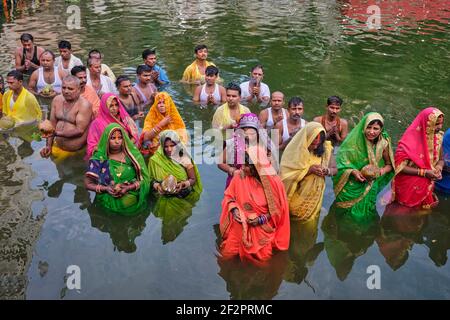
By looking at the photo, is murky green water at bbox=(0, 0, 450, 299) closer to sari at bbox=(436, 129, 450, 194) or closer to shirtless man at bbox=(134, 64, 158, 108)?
sari at bbox=(436, 129, 450, 194)

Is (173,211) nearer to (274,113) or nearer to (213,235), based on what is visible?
(213,235)

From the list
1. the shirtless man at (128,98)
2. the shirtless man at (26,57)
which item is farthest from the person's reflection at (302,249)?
the shirtless man at (26,57)

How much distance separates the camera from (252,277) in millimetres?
4762

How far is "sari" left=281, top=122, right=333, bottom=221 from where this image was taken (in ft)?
17.1

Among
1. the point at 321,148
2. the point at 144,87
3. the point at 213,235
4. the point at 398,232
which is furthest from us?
the point at 144,87

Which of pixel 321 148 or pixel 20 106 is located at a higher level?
pixel 321 148

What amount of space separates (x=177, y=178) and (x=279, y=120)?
244 cm

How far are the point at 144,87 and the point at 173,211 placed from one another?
4047mm

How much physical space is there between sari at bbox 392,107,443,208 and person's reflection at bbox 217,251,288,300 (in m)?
2.04

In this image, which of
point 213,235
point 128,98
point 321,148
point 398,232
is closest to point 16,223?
point 213,235

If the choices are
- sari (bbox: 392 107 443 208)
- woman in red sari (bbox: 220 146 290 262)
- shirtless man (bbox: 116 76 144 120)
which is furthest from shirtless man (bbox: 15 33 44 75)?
sari (bbox: 392 107 443 208)

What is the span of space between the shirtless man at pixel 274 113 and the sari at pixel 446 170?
2533 mm

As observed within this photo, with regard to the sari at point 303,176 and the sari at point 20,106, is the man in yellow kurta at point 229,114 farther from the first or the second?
the sari at point 20,106
